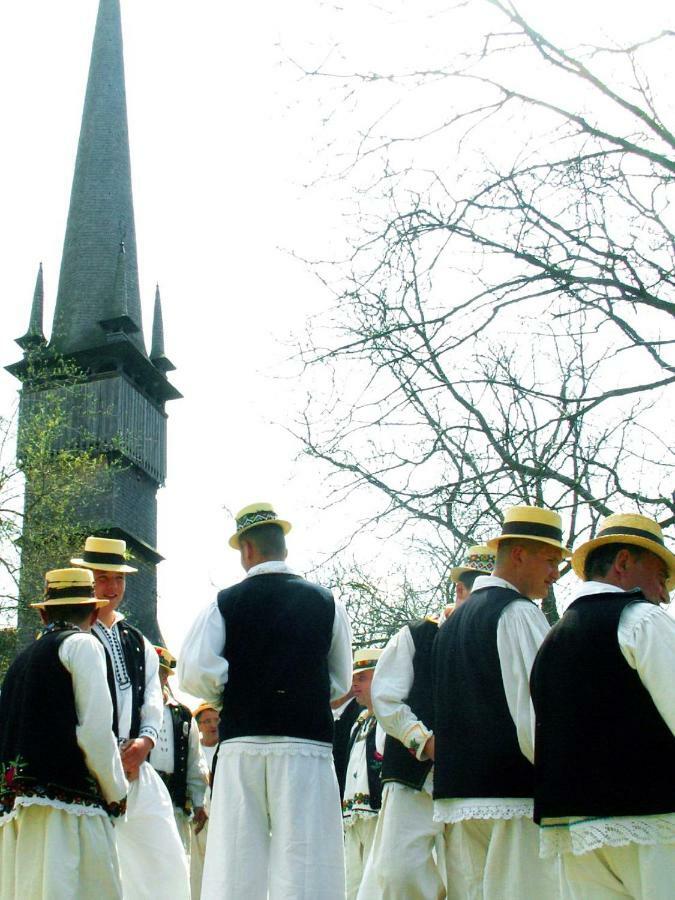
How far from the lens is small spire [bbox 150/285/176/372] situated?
54.7 meters

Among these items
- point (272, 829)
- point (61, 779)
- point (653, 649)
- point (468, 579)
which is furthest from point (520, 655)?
point (61, 779)

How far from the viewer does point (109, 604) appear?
6379 mm

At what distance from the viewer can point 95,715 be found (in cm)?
517

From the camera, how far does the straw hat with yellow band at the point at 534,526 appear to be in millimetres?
4777

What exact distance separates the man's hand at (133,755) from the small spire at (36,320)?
42696mm

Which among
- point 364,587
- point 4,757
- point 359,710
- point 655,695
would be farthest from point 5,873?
point 364,587

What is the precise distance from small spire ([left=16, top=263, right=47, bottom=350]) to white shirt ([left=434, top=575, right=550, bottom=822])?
4438 cm

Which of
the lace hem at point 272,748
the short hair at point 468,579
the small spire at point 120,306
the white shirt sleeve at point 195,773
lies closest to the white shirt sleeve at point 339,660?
the lace hem at point 272,748

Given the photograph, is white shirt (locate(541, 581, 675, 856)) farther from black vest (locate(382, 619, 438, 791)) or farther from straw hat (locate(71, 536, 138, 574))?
straw hat (locate(71, 536, 138, 574))

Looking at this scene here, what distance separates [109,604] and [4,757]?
1.26 metres

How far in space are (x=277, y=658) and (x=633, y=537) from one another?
1.87 meters

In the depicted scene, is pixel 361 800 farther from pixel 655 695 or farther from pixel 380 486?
pixel 655 695

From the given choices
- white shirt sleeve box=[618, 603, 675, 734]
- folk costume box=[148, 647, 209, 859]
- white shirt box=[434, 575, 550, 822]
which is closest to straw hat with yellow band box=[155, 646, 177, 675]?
folk costume box=[148, 647, 209, 859]

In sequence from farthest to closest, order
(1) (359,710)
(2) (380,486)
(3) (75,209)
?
(3) (75,209) → (1) (359,710) → (2) (380,486)
